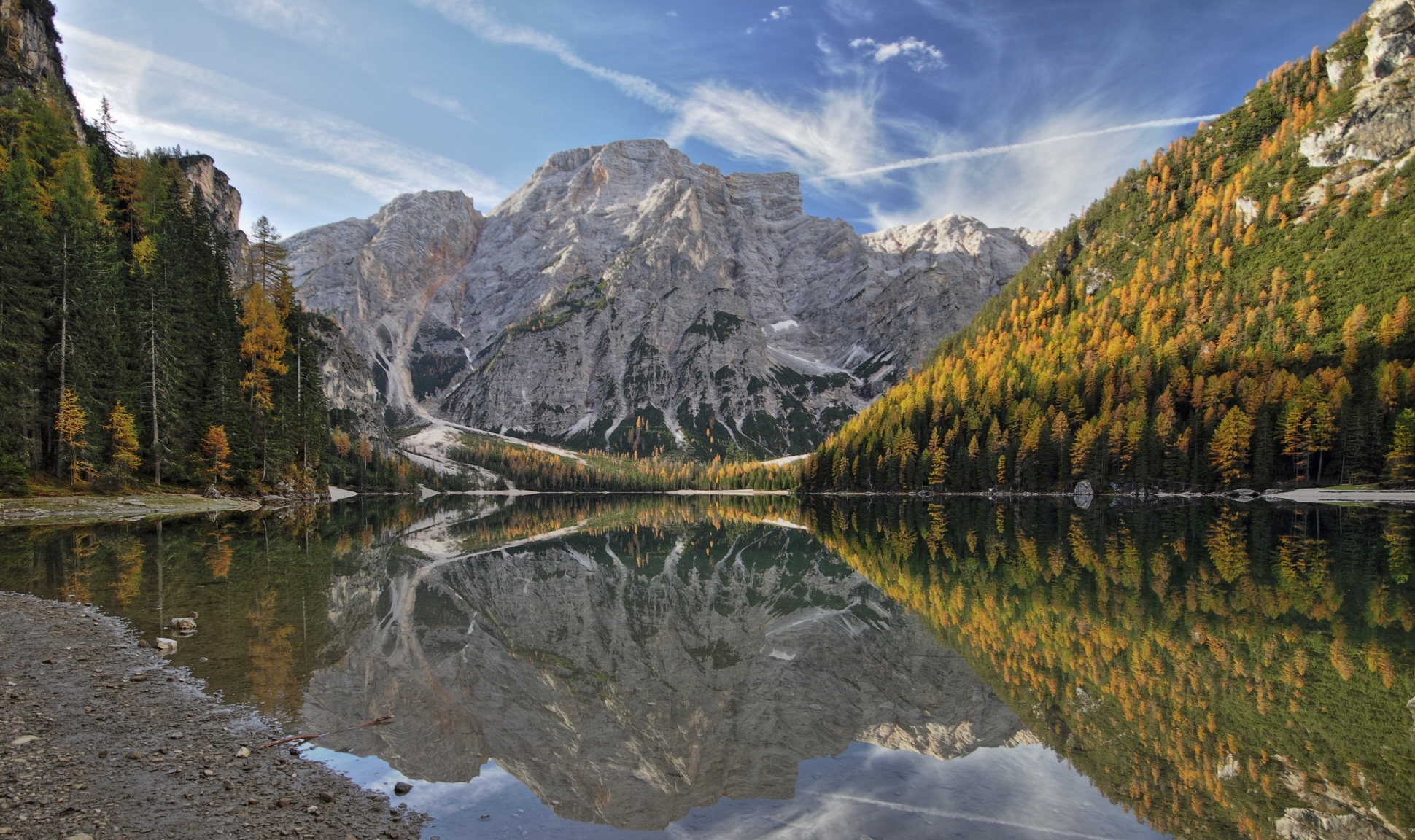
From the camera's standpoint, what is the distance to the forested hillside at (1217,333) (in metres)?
88.1

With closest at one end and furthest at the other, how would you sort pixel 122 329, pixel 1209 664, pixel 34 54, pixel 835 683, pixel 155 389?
pixel 1209 664, pixel 835 683, pixel 122 329, pixel 155 389, pixel 34 54

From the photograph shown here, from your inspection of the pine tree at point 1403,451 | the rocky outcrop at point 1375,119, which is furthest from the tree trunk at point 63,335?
the rocky outcrop at point 1375,119

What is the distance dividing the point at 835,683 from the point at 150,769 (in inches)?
548

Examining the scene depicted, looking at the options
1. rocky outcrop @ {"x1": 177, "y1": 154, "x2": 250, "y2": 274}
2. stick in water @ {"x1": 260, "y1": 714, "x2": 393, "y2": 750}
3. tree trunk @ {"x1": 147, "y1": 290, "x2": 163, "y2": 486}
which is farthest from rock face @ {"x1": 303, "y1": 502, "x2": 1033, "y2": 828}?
rocky outcrop @ {"x1": 177, "y1": 154, "x2": 250, "y2": 274}

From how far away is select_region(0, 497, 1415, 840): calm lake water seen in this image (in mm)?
9992

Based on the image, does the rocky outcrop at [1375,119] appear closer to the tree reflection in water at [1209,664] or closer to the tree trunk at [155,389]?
the tree reflection in water at [1209,664]

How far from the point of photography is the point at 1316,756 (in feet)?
35.5

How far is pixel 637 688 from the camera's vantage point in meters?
16.4

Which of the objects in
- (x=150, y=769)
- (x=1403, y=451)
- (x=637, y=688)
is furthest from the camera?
(x=1403, y=451)

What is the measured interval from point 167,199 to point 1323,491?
5890 inches

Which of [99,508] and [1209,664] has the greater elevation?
[1209,664]

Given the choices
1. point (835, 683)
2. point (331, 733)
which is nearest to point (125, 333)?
point (331, 733)

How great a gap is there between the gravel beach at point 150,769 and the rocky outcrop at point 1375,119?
179230mm

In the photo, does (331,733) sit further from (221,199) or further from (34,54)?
(221,199)
